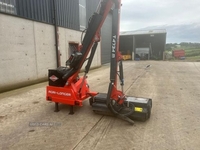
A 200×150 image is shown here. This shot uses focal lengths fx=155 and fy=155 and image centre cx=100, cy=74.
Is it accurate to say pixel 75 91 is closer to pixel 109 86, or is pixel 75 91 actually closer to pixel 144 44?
pixel 109 86

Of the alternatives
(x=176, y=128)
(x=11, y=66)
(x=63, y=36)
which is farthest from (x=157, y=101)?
(x=63, y=36)

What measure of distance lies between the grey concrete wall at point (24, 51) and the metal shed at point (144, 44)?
54.7ft

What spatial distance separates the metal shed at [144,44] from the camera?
71.8 feet

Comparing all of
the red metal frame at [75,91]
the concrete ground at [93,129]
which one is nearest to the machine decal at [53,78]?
the red metal frame at [75,91]

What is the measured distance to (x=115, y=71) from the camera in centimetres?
309

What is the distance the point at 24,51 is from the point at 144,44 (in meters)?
20.8

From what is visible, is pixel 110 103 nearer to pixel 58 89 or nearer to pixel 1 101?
pixel 58 89

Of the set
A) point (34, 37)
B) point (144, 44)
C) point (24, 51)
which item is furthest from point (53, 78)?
point (144, 44)

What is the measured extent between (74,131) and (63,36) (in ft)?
20.8

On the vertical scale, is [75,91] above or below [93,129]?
above

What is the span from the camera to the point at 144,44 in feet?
78.3

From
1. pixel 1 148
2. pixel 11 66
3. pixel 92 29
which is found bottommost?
pixel 1 148

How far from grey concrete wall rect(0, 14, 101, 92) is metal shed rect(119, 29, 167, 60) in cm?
1667

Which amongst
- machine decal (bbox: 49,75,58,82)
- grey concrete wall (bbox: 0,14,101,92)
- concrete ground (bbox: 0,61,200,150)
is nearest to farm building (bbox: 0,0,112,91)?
grey concrete wall (bbox: 0,14,101,92)
